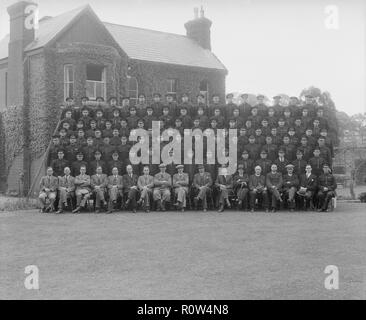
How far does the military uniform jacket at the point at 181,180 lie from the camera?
44.6ft

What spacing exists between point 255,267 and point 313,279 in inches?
32.7

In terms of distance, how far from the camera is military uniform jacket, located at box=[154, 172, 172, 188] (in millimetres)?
13570

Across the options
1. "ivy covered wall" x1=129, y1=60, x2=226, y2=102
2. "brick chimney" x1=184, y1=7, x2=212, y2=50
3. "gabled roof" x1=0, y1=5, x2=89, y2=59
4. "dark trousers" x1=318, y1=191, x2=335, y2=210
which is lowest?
"dark trousers" x1=318, y1=191, x2=335, y2=210

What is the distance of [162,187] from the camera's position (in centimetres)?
1355

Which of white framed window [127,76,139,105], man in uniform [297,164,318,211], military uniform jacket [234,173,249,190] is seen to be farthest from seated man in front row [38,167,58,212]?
white framed window [127,76,139,105]

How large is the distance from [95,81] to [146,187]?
9.68m

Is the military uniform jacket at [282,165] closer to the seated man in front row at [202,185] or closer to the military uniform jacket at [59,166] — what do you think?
the seated man in front row at [202,185]

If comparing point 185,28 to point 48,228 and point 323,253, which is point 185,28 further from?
point 323,253

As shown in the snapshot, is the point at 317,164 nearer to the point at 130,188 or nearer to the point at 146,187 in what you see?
the point at 146,187

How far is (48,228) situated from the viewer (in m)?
10.0

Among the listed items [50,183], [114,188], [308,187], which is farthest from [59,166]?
[308,187]

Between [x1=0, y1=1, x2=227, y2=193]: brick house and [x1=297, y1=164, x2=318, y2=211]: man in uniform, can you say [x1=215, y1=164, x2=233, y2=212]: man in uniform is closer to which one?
[x1=297, y1=164, x2=318, y2=211]: man in uniform

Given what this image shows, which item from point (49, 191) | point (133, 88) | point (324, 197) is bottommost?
point (324, 197)
